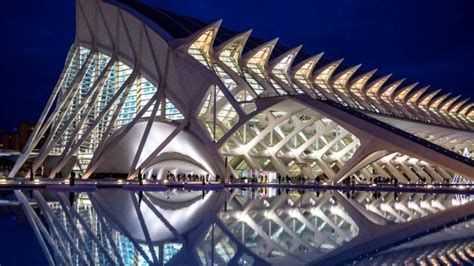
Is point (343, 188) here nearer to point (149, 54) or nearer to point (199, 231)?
point (149, 54)

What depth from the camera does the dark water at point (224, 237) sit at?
8.38m

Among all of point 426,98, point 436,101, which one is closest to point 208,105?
point 426,98

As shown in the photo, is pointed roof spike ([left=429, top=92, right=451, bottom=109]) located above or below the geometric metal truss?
above

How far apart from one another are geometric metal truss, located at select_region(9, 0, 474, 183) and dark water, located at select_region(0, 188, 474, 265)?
20.8 meters

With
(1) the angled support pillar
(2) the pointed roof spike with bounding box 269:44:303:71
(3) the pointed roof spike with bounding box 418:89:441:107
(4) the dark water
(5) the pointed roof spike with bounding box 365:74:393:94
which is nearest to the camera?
(4) the dark water

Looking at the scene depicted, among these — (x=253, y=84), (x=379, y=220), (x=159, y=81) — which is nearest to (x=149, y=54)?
(x=159, y=81)

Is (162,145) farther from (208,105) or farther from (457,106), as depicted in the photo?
(457,106)

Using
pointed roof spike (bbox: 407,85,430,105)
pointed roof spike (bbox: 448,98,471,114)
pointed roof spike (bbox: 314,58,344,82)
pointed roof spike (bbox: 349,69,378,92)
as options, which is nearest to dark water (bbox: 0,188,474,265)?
pointed roof spike (bbox: 314,58,344,82)

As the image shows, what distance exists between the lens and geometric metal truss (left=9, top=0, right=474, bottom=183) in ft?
135

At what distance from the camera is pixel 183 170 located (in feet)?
169

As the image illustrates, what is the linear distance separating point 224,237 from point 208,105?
35.3m

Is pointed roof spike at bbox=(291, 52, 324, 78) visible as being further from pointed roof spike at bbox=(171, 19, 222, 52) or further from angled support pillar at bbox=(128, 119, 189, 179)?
angled support pillar at bbox=(128, 119, 189, 179)

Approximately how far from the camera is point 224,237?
11.0 meters

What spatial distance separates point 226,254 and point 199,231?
326cm
